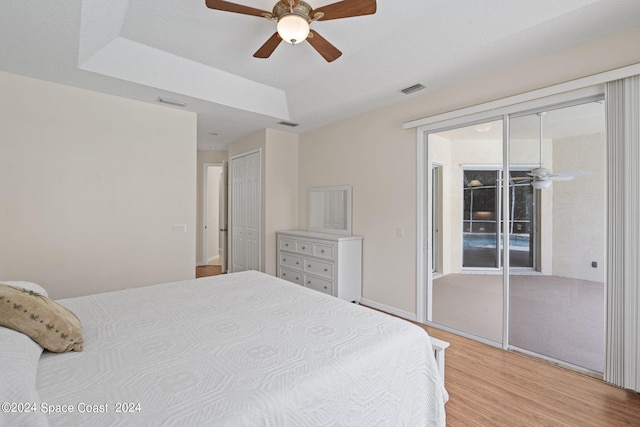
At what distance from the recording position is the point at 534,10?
1.89m

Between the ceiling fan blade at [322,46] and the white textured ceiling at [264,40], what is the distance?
329 mm


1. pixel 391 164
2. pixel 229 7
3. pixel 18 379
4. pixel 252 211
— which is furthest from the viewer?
pixel 252 211

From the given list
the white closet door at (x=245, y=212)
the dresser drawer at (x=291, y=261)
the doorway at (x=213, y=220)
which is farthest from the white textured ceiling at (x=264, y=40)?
the doorway at (x=213, y=220)

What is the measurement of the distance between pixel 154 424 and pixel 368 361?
2.60ft

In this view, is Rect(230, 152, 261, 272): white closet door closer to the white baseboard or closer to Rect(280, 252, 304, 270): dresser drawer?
Rect(280, 252, 304, 270): dresser drawer

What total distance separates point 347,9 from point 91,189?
3.04 m

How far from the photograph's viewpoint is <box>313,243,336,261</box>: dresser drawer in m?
3.57

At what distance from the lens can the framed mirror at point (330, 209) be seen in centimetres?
398

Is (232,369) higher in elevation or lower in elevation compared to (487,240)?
lower

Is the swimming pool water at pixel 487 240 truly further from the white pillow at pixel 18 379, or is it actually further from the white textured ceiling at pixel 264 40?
the white pillow at pixel 18 379

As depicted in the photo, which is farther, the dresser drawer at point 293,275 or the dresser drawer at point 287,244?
the dresser drawer at point 287,244

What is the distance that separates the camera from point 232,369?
1091 mm

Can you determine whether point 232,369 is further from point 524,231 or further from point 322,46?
point 524,231

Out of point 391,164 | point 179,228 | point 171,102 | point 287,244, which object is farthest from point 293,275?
point 171,102
